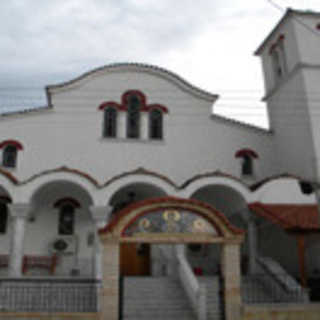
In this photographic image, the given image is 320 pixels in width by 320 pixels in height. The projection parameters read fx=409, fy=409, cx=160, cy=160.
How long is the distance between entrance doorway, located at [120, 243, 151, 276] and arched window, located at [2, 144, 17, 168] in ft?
18.7

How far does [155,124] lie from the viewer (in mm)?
18781

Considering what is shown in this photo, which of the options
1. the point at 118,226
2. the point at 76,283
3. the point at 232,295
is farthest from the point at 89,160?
the point at 232,295

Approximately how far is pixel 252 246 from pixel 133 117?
7680 millimetres

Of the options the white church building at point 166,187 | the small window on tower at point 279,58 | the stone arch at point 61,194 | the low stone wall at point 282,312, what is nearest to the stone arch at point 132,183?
the white church building at point 166,187

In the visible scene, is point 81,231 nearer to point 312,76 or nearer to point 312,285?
point 312,285

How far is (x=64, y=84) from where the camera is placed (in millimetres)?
18562

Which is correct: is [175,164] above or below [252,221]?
above

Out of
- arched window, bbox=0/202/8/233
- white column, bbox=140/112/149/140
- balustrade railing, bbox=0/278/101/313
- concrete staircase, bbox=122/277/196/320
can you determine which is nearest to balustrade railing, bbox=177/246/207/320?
concrete staircase, bbox=122/277/196/320

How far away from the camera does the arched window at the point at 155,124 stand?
61.1ft

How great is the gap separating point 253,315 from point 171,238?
10.5 ft

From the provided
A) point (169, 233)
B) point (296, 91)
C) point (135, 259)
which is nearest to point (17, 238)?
point (135, 259)

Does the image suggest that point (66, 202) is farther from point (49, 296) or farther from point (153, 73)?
point (153, 73)

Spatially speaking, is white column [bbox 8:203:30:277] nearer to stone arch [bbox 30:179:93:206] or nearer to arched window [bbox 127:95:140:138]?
stone arch [bbox 30:179:93:206]

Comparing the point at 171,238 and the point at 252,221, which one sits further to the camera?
the point at 252,221
